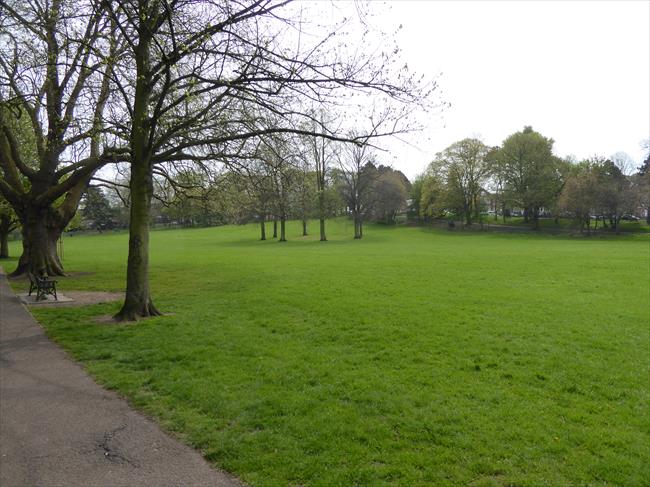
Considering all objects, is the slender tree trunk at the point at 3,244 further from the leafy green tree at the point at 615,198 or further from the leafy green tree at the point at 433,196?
the leafy green tree at the point at 615,198

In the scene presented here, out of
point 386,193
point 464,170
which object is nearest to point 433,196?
point 464,170

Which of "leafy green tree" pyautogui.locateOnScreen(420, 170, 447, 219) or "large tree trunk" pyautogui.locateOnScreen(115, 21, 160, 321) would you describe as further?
"leafy green tree" pyautogui.locateOnScreen(420, 170, 447, 219)

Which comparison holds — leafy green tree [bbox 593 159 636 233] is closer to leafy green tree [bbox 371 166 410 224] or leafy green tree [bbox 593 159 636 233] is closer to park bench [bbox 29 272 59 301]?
leafy green tree [bbox 371 166 410 224]

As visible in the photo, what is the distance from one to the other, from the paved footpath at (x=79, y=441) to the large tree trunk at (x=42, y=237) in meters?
14.9

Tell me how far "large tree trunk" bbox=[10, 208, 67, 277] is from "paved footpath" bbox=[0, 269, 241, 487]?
14.9 m

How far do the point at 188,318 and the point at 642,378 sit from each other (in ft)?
30.4

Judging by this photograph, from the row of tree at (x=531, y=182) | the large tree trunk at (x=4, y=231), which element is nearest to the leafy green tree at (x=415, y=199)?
the row of tree at (x=531, y=182)

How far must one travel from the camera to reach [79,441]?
4750 millimetres

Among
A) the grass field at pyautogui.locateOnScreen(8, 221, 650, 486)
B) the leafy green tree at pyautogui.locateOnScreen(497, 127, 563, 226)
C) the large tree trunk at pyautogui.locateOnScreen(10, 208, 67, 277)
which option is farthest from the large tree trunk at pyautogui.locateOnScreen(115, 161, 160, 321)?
the leafy green tree at pyautogui.locateOnScreen(497, 127, 563, 226)

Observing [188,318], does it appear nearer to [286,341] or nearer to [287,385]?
[286,341]

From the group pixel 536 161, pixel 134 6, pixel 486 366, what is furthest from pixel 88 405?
pixel 536 161

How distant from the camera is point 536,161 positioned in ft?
216

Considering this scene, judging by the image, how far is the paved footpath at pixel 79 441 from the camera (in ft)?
13.3

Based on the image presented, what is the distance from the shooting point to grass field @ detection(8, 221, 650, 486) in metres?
4.32
